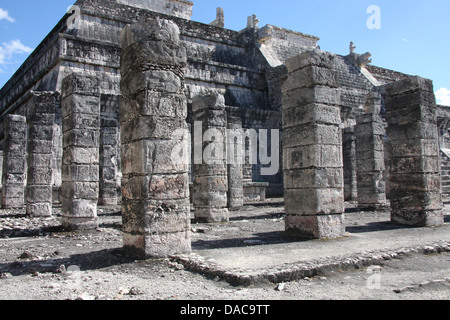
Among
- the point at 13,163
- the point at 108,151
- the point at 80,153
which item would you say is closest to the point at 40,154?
the point at 108,151

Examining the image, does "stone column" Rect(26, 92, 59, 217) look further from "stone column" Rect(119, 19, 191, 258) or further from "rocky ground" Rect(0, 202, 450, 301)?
"stone column" Rect(119, 19, 191, 258)

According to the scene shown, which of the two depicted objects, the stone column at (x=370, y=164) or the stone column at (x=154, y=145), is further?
the stone column at (x=370, y=164)

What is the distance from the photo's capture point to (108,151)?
14.1 m

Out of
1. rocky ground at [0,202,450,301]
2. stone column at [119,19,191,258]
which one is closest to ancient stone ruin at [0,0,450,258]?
stone column at [119,19,191,258]

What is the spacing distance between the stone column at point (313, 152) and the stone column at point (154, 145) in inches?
93.7

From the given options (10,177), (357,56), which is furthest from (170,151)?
(357,56)

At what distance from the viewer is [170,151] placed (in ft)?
18.9

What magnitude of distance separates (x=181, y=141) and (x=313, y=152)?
252 centimetres

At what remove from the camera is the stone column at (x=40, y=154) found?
11.1 meters

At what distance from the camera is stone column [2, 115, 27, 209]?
1402 centimetres

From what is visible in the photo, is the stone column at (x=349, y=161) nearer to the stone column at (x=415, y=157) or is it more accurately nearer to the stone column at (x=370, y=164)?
the stone column at (x=370, y=164)

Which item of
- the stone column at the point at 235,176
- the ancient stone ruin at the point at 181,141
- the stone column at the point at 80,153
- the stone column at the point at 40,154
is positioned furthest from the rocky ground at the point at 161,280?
the stone column at the point at 235,176
